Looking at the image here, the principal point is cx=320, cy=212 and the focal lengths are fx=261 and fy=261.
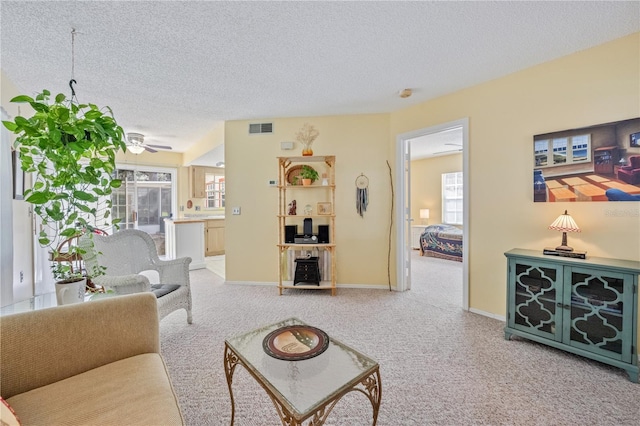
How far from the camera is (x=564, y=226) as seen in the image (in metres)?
2.21

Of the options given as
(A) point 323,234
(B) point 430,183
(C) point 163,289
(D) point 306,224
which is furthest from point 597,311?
(B) point 430,183

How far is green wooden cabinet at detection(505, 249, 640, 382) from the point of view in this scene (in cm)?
183

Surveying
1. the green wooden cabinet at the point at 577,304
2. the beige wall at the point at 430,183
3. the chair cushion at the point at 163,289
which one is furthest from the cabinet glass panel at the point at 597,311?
the beige wall at the point at 430,183

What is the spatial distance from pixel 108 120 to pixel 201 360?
182 cm

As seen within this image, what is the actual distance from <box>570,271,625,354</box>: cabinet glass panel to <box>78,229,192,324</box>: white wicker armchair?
3409 mm

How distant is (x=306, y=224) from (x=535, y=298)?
2628 millimetres

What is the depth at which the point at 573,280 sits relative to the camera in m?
2.05

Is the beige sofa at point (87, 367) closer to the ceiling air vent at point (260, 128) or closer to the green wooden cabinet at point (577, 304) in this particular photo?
the green wooden cabinet at point (577, 304)

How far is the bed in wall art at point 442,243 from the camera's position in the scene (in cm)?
558

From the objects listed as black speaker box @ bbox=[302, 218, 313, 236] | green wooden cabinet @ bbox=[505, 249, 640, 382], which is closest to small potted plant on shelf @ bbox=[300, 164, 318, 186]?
black speaker box @ bbox=[302, 218, 313, 236]

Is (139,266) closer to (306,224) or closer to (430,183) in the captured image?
(306,224)

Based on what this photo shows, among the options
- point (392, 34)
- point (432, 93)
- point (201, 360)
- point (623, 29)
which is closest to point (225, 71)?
point (392, 34)

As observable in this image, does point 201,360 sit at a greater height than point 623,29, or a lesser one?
lesser

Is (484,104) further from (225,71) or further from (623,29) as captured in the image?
(225,71)
